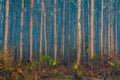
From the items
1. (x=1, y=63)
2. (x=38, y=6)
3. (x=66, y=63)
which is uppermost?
(x=38, y=6)

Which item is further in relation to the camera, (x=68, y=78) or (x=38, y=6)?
(x=38, y=6)

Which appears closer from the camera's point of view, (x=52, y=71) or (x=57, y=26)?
(x=52, y=71)

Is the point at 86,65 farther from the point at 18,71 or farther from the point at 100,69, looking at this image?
the point at 18,71

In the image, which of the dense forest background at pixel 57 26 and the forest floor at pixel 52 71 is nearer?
the forest floor at pixel 52 71

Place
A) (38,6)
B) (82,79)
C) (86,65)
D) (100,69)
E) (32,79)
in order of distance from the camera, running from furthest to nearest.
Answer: (38,6) → (86,65) → (100,69) → (82,79) → (32,79)

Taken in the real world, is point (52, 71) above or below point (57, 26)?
below

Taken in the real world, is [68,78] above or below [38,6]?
below

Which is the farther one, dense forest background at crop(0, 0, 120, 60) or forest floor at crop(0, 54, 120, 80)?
dense forest background at crop(0, 0, 120, 60)

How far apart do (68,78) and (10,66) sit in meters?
3.34

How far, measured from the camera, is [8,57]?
11859 mm

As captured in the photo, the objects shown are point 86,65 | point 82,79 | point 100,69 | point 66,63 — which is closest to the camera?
point 82,79

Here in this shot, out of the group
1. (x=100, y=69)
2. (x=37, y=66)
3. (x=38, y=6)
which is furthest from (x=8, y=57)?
(x=38, y=6)

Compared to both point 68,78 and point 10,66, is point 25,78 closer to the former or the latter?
point 10,66

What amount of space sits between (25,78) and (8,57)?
1341 mm
